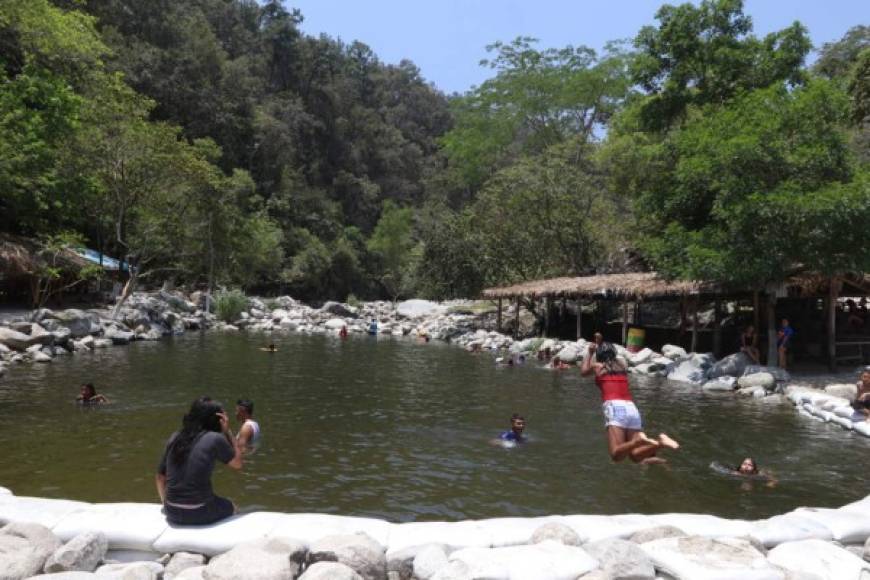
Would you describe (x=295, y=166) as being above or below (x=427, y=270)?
above

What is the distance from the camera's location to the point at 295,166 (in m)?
61.8

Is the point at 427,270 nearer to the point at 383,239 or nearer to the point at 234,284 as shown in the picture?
the point at 234,284

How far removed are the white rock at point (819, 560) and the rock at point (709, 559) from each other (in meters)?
0.19

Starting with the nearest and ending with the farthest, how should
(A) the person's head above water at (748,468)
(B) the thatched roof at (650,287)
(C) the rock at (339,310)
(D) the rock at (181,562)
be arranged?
(D) the rock at (181,562) → (A) the person's head above water at (748,468) → (B) the thatched roof at (650,287) → (C) the rock at (339,310)

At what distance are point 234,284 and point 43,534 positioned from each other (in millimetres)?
40156

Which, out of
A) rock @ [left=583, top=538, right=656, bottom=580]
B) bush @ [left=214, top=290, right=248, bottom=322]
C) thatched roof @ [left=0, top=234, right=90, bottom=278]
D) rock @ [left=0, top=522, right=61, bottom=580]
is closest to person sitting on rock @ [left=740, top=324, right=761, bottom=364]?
rock @ [left=583, top=538, right=656, bottom=580]

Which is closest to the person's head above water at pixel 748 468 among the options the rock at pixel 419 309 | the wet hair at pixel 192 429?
the wet hair at pixel 192 429

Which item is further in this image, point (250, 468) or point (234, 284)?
point (234, 284)

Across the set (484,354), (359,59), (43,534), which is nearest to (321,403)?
(43,534)

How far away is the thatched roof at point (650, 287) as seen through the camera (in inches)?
708

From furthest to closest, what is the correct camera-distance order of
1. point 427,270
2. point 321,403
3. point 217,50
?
point 217,50 < point 427,270 < point 321,403

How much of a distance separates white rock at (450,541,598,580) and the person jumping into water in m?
2.62

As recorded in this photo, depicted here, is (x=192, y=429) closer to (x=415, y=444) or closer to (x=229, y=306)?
(x=415, y=444)

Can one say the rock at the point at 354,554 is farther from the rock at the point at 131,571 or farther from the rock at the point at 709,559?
the rock at the point at 709,559
